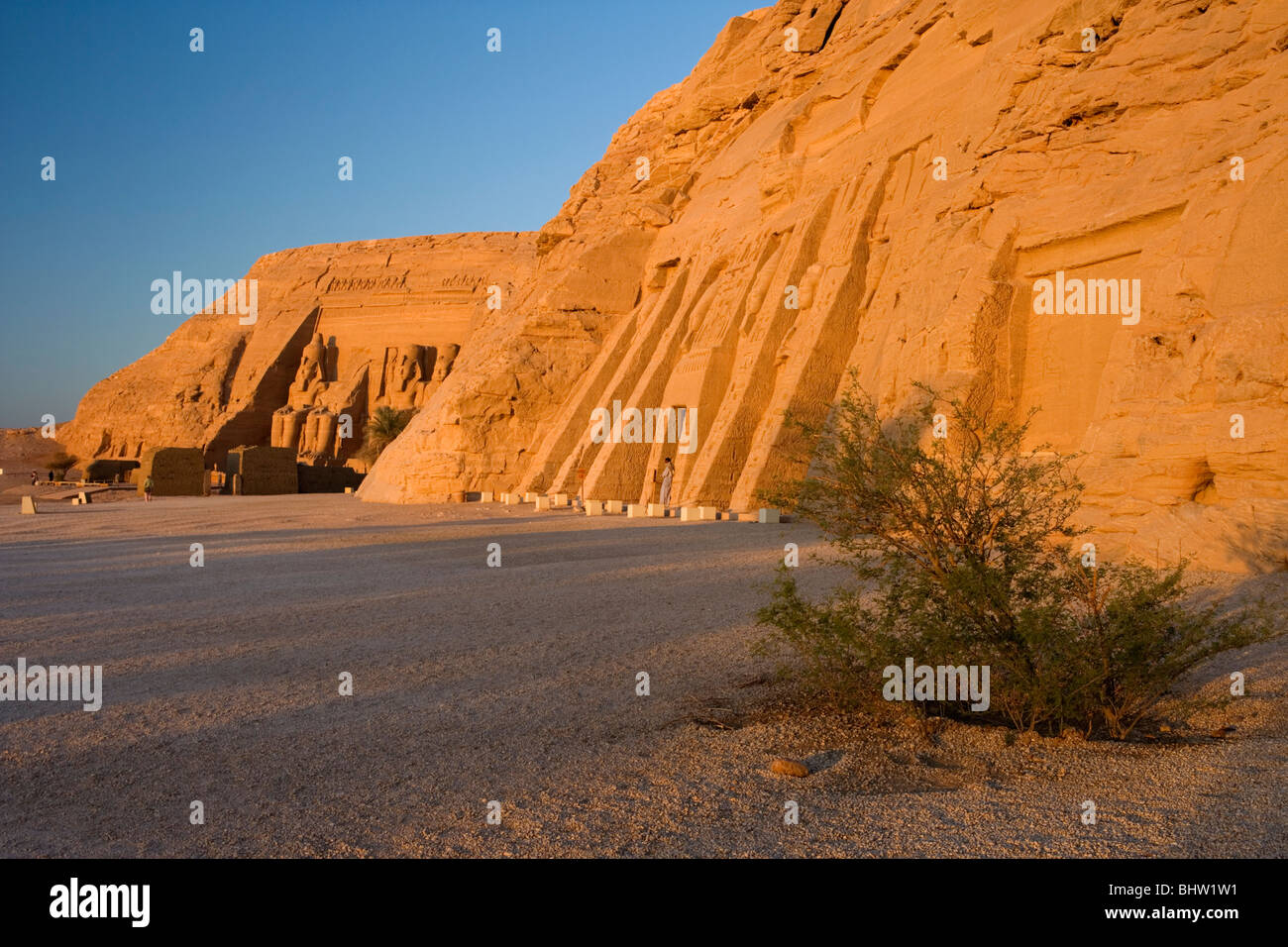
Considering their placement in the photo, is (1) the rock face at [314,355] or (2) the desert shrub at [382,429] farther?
(1) the rock face at [314,355]

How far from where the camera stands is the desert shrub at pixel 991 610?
3658 millimetres

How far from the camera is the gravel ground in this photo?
276 cm

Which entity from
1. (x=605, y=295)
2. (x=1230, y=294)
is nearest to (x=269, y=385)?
(x=605, y=295)

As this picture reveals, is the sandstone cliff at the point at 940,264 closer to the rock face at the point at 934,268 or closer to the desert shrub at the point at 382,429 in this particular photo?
the rock face at the point at 934,268

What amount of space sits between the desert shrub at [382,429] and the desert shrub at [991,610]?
3720 cm

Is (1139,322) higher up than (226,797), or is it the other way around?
(1139,322)

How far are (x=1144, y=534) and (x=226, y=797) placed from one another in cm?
719

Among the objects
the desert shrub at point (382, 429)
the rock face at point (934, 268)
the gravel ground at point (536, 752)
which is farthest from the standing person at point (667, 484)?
the desert shrub at point (382, 429)

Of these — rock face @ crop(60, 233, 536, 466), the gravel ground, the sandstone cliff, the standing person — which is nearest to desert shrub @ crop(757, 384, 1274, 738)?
the gravel ground

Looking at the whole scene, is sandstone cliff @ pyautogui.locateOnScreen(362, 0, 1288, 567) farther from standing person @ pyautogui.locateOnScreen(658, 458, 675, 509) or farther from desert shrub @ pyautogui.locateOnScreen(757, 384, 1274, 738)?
desert shrub @ pyautogui.locateOnScreen(757, 384, 1274, 738)

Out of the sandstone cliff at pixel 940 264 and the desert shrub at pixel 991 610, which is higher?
the sandstone cliff at pixel 940 264

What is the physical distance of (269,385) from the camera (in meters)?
46.3

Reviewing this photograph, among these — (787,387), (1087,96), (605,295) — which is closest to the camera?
(1087,96)

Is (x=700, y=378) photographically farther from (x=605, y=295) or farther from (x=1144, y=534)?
(x=1144, y=534)
